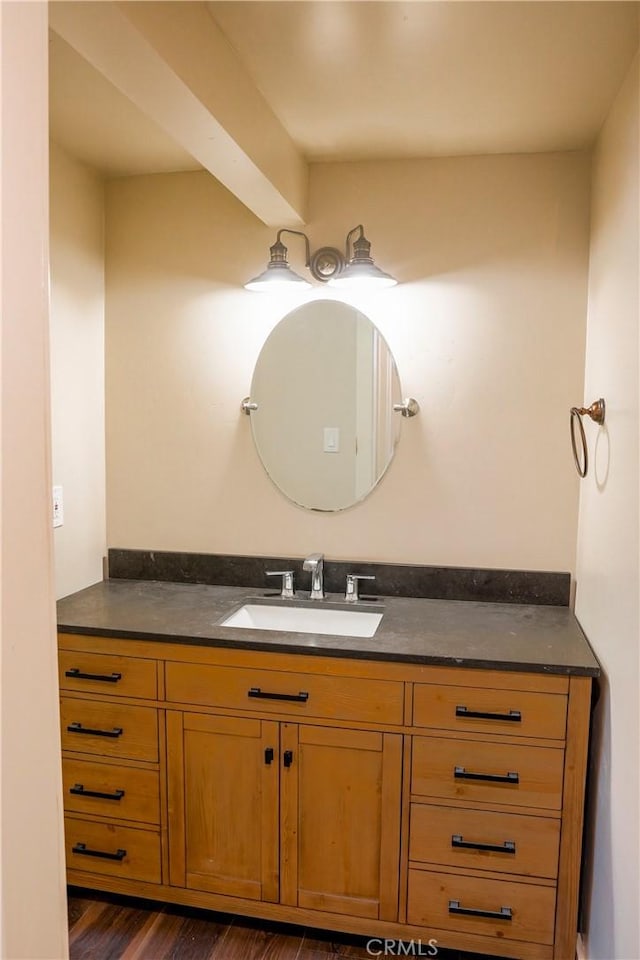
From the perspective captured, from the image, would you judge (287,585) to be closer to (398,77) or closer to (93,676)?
(93,676)

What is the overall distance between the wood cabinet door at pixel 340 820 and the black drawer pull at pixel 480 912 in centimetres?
16

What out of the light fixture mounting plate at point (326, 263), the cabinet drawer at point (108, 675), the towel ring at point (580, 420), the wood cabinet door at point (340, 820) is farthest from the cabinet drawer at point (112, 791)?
the light fixture mounting plate at point (326, 263)

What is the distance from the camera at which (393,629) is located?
6.64ft

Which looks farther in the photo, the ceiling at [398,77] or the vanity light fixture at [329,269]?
the vanity light fixture at [329,269]

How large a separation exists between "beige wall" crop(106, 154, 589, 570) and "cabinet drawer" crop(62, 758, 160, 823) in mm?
826

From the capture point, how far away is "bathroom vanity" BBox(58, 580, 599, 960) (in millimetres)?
1791

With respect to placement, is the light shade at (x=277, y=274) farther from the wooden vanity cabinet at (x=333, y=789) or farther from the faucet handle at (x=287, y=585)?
the wooden vanity cabinet at (x=333, y=789)

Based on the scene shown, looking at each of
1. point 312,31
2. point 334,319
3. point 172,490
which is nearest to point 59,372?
A: point 172,490

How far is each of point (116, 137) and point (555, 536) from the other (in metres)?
1.95

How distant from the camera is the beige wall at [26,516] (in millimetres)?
556

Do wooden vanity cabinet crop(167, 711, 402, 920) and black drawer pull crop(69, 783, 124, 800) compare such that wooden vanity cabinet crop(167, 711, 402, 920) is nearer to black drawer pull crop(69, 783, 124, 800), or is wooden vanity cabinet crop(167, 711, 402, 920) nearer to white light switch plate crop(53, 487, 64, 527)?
black drawer pull crop(69, 783, 124, 800)

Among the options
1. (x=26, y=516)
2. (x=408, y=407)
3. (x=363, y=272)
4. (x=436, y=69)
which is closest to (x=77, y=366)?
(x=363, y=272)

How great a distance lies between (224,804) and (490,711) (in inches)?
32.6

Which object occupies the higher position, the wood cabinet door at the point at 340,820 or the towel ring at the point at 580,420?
the towel ring at the point at 580,420
